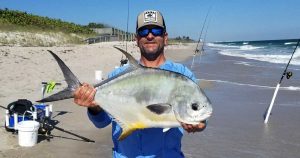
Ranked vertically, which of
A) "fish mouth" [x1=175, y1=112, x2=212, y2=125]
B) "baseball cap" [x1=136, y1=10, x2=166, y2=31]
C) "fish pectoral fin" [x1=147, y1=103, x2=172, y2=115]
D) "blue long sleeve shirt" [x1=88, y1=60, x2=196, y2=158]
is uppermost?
"baseball cap" [x1=136, y1=10, x2=166, y2=31]

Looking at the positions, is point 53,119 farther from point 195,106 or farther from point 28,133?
point 195,106

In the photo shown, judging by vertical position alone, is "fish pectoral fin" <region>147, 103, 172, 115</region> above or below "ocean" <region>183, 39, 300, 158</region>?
above

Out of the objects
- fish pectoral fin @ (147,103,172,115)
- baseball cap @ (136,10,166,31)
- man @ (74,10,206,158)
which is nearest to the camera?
fish pectoral fin @ (147,103,172,115)

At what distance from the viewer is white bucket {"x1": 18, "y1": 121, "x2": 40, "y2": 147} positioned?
21.4 ft

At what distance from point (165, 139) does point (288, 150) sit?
4685mm

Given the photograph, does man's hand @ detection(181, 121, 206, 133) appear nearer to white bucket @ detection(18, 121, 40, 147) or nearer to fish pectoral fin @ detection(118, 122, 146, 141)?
fish pectoral fin @ detection(118, 122, 146, 141)

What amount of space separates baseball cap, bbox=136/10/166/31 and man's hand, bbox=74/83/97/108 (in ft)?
2.23

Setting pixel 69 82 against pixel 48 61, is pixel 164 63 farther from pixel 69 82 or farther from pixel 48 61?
pixel 48 61

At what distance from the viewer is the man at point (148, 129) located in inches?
119

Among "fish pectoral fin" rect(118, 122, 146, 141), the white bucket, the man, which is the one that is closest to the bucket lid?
the white bucket

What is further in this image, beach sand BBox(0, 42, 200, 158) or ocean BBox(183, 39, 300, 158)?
ocean BBox(183, 39, 300, 158)

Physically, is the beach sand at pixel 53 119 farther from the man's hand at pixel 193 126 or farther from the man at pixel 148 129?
the man's hand at pixel 193 126

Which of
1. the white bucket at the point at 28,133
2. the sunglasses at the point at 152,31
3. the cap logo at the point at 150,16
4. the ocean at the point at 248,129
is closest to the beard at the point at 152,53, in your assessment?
the sunglasses at the point at 152,31

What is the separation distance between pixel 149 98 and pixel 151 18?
0.77m
